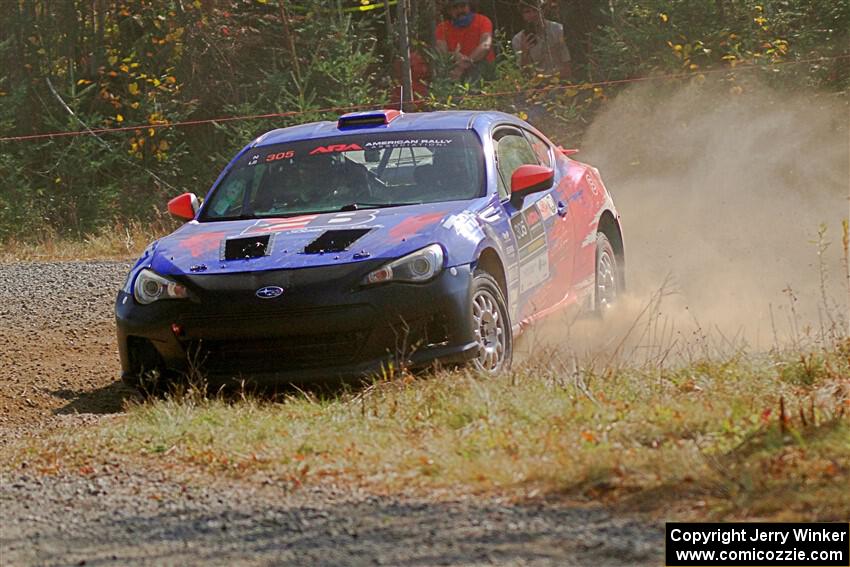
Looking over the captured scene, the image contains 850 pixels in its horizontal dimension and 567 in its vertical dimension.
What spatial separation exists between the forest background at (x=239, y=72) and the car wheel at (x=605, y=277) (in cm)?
782

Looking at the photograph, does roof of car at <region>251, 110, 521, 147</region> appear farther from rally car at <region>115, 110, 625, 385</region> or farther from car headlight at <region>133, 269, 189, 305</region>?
car headlight at <region>133, 269, 189, 305</region>

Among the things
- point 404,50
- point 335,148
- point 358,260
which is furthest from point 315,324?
point 404,50

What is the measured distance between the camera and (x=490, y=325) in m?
8.23

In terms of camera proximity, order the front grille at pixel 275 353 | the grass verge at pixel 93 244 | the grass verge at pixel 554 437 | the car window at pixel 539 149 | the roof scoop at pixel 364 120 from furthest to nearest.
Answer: the grass verge at pixel 93 244 < the car window at pixel 539 149 < the roof scoop at pixel 364 120 < the front grille at pixel 275 353 < the grass verge at pixel 554 437

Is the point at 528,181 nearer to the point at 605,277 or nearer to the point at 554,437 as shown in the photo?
the point at 605,277

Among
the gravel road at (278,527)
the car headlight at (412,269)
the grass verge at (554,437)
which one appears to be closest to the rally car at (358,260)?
the car headlight at (412,269)

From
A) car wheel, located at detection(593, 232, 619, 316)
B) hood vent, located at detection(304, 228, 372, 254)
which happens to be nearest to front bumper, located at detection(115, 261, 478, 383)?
hood vent, located at detection(304, 228, 372, 254)

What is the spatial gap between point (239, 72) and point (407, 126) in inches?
437

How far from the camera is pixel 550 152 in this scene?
10.5m

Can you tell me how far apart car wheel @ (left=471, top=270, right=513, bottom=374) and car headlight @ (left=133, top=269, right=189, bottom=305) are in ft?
5.06

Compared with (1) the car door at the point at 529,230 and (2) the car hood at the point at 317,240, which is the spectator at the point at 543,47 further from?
(2) the car hood at the point at 317,240

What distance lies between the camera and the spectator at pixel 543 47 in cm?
2022

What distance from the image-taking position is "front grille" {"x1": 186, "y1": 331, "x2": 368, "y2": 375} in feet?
25.9

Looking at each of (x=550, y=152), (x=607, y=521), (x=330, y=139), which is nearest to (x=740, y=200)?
(x=550, y=152)
